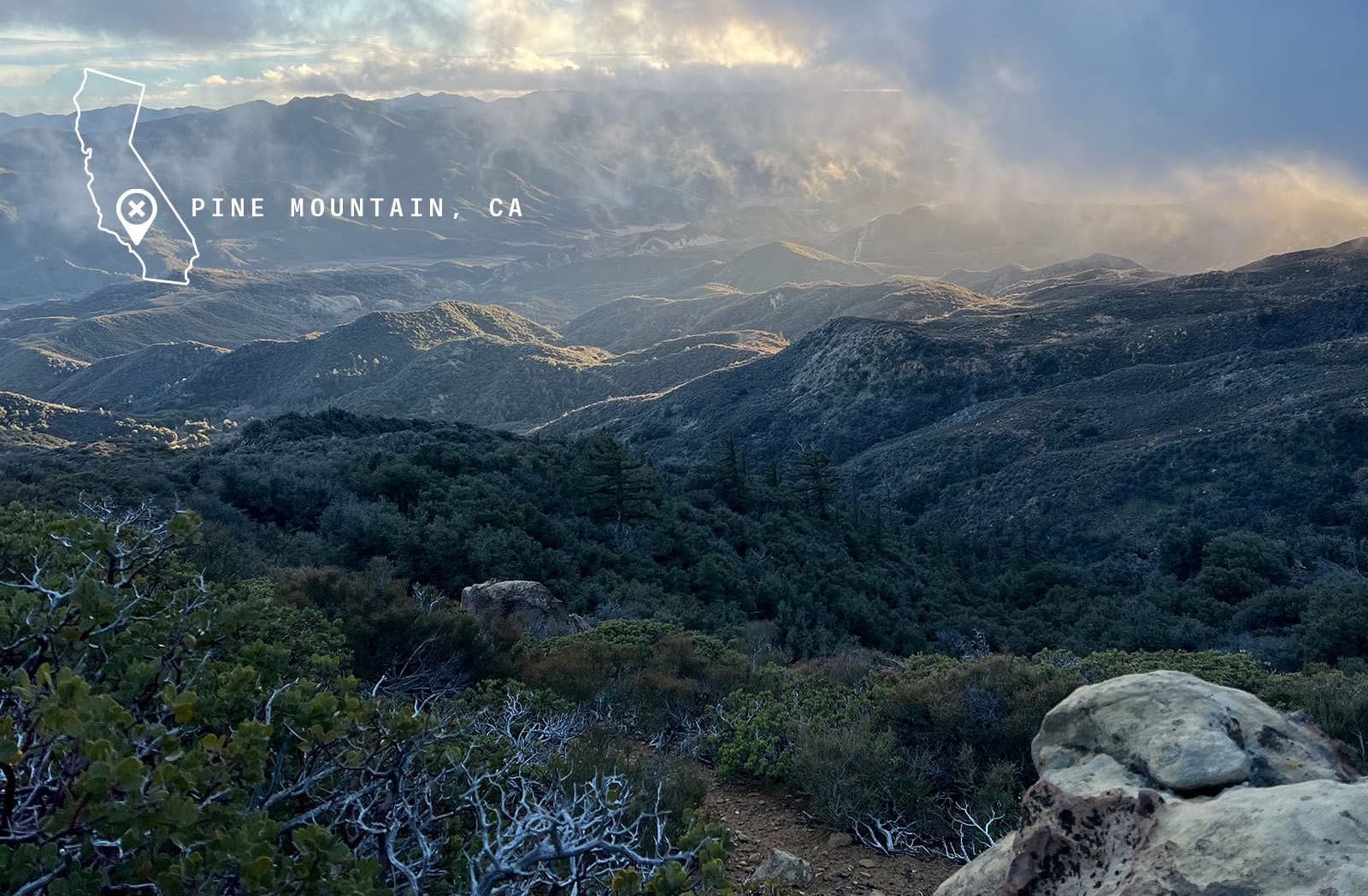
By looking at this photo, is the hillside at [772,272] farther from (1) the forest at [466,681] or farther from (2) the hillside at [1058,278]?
(1) the forest at [466,681]

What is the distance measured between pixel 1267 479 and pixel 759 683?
34.5m

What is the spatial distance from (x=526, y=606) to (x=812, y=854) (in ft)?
23.9

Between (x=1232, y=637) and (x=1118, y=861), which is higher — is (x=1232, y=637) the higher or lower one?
the lower one

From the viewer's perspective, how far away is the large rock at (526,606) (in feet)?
37.1

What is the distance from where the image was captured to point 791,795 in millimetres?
6160

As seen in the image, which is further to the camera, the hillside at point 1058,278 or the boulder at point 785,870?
the hillside at point 1058,278

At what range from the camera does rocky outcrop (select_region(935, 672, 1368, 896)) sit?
2715 millimetres

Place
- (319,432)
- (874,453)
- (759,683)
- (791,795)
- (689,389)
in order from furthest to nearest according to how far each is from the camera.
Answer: (689,389) < (874,453) < (319,432) < (759,683) < (791,795)

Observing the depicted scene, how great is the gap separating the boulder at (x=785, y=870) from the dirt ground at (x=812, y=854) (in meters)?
0.07

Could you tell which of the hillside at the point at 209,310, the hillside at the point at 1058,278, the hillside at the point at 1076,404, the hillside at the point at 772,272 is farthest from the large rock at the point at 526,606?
the hillside at the point at 772,272

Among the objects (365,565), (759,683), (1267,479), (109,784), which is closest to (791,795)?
(759,683)

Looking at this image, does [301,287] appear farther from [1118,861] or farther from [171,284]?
[1118,861]

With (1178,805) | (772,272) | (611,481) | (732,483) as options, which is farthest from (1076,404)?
(772,272)

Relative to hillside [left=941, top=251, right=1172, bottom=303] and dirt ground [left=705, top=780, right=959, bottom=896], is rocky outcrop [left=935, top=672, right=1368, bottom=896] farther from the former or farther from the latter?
hillside [left=941, top=251, right=1172, bottom=303]
